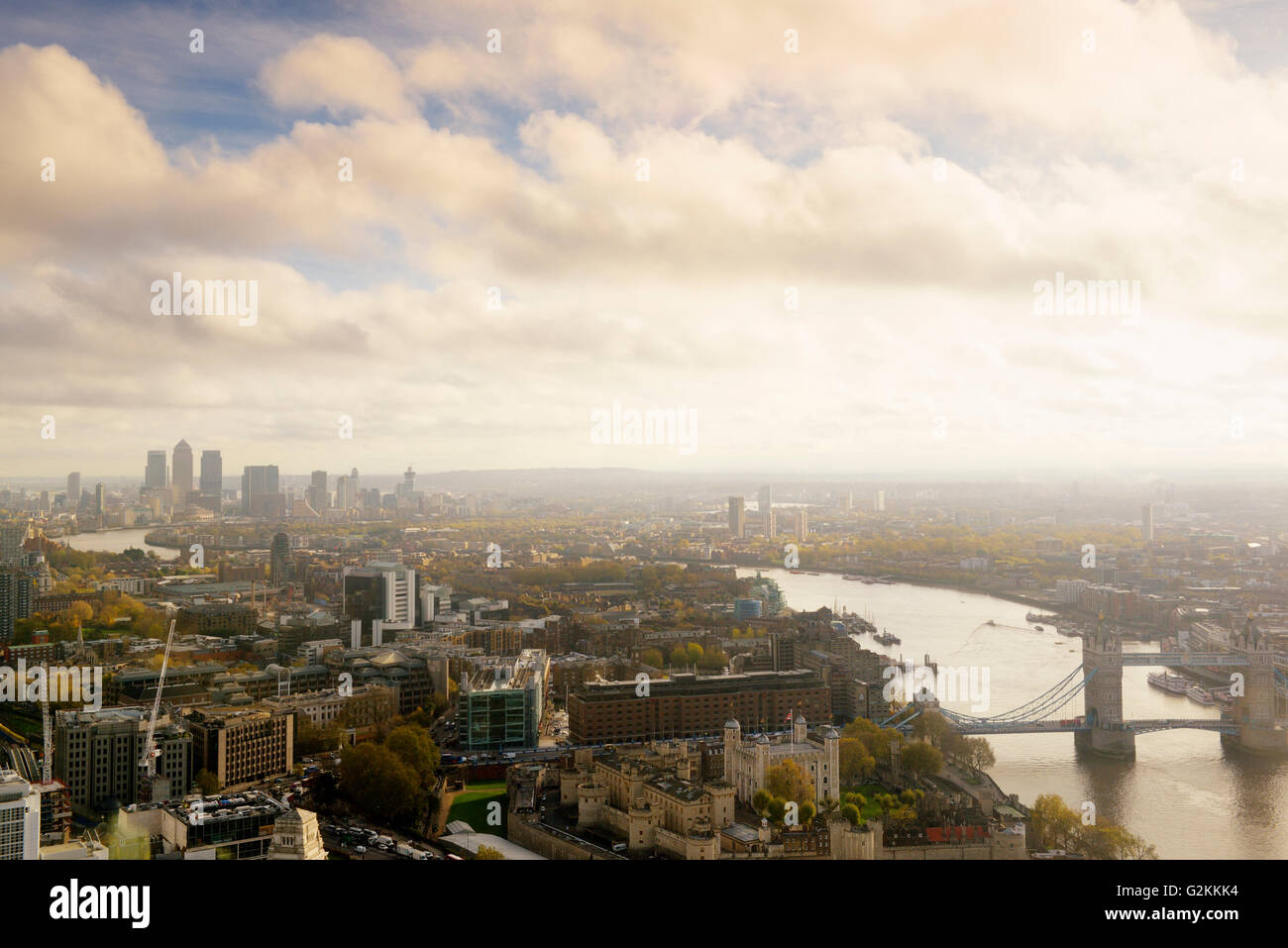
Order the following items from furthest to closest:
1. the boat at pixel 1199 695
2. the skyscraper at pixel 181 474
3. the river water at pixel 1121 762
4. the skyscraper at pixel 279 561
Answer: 1. the skyscraper at pixel 279 561
2. the skyscraper at pixel 181 474
3. the boat at pixel 1199 695
4. the river water at pixel 1121 762

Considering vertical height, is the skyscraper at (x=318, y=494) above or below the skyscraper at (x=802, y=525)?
above

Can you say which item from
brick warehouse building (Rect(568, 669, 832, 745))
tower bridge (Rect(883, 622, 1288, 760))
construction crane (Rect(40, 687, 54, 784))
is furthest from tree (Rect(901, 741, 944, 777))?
construction crane (Rect(40, 687, 54, 784))

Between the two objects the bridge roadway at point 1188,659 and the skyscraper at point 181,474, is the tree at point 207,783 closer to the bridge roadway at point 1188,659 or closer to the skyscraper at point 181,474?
the skyscraper at point 181,474

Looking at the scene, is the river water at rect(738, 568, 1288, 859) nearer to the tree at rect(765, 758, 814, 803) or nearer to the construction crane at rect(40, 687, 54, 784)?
the tree at rect(765, 758, 814, 803)

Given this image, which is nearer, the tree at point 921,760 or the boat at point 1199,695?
the tree at point 921,760

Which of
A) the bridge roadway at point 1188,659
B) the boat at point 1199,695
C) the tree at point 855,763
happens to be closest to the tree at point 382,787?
the tree at point 855,763

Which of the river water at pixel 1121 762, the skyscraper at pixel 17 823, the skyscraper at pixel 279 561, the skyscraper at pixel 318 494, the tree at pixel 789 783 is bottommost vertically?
the river water at pixel 1121 762
